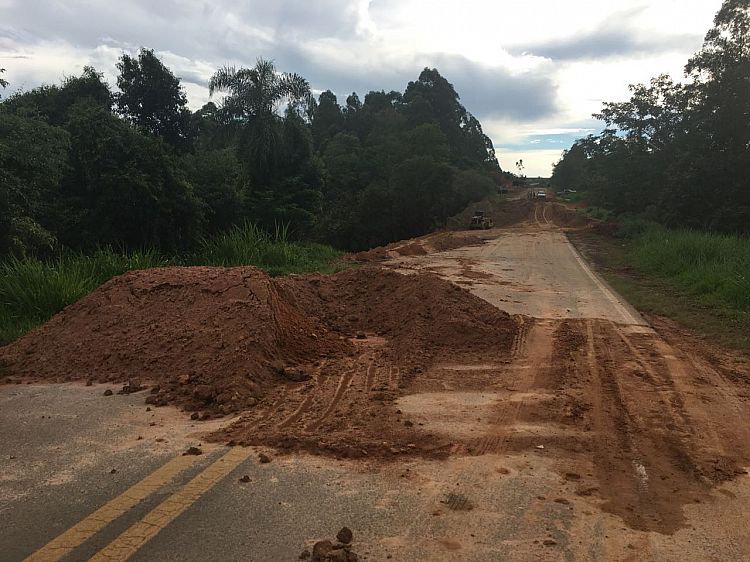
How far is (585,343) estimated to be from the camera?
282 inches

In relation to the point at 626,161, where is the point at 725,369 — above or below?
below

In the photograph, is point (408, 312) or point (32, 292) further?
point (32, 292)

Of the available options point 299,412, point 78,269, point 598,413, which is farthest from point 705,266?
point 78,269

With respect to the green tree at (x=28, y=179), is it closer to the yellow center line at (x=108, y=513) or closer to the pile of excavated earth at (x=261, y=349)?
the pile of excavated earth at (x=261, y=349)

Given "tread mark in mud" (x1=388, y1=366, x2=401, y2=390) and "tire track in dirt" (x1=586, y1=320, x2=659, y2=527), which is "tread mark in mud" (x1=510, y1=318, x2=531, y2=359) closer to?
"tire track in dirt" (x1=586, y1=320, x2=659, y2=527)

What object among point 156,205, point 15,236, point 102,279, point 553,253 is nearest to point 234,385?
point 102,279

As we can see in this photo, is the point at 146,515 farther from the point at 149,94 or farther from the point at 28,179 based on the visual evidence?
the point at 149,94

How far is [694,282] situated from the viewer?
11.9 m

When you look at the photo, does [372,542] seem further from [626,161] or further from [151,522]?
[626,161]

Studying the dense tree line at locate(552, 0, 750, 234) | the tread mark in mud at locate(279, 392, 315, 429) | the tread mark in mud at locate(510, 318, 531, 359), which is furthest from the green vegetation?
the dense tree line at locate(552, 0, 750, 234)

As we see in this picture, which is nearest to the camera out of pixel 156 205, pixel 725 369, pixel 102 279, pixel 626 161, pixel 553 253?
pixel 725 369

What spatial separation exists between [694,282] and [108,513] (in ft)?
39.8

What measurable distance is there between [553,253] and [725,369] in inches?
616

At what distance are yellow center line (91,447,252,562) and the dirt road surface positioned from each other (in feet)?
0.03
